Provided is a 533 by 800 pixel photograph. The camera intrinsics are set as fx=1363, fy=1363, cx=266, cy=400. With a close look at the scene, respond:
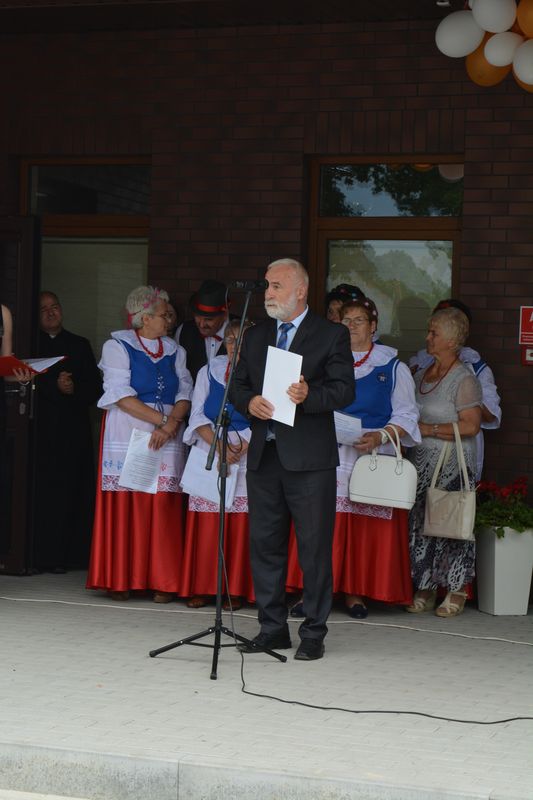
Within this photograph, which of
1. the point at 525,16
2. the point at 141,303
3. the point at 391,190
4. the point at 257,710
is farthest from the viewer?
the point at 391,190

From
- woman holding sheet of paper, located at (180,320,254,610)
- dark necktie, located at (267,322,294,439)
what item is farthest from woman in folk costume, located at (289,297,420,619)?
dark necktie, located at (267,322,294,439)

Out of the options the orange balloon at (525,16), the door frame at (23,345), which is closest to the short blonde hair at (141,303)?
the door frame at (23,345)

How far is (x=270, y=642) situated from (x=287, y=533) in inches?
21.7

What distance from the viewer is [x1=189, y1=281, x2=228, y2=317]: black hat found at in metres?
8.32

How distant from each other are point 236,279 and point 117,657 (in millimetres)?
3514

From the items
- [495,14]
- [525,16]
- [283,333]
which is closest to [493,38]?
[495,14]

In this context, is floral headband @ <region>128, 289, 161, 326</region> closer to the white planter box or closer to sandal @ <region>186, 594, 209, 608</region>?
sandal @ <region>186, 594, 209, 608</region>

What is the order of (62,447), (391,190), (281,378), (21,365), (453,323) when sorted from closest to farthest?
(281,378) → (21,365) → (453,323) → (391,190) → (62,447)

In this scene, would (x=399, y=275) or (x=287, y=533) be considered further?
(x=399, y=275)

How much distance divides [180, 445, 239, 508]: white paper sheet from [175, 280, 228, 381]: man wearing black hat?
28.7 inches

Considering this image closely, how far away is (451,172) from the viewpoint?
9102 mm

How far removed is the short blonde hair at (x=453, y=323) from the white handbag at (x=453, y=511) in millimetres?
513

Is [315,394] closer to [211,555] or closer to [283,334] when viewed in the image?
[283,334]

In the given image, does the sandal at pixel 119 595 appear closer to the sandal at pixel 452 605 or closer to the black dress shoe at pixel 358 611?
the black dress shoe at pixel 358 611
